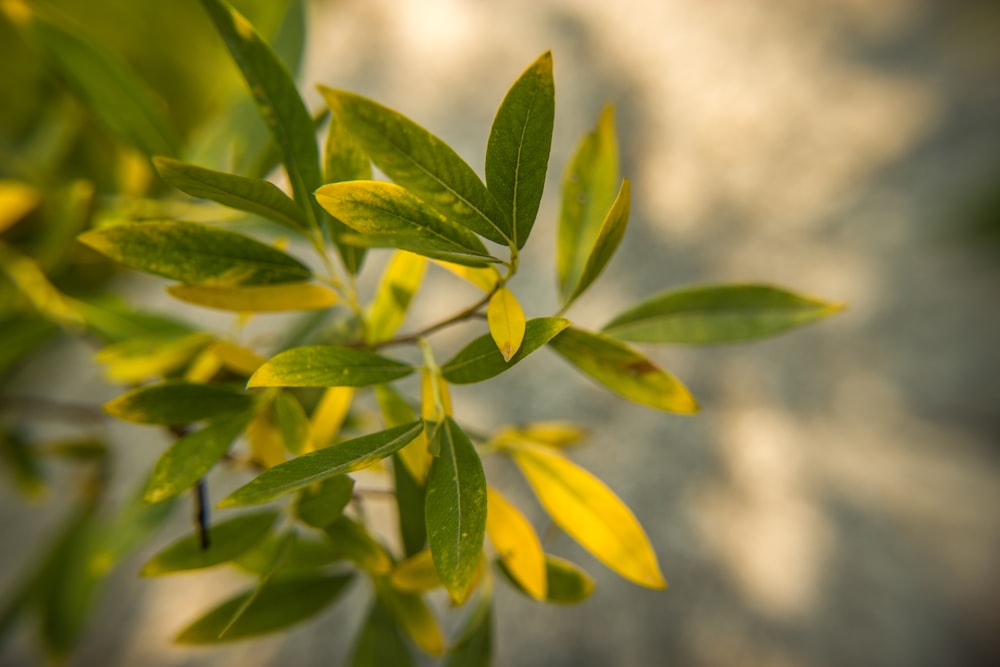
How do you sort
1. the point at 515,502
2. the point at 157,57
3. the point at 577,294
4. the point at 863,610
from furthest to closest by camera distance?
the point at 157,57
the point at 515,502
the point at 863,610
the point at 577,294

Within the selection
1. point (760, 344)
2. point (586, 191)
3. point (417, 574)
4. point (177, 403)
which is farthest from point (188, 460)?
point (760, 344)

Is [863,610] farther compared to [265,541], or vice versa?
[863,610]

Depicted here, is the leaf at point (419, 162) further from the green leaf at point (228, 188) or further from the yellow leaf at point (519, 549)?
the yellow leaf at point (519, 549)

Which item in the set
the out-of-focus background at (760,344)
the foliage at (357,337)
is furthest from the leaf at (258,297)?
the out-of-focus background at (760,344)

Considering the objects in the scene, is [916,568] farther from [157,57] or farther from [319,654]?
[157,57]

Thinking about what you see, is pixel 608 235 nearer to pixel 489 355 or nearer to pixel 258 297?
pixel 489 355

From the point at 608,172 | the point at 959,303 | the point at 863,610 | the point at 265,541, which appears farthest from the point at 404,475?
the point at 959,303

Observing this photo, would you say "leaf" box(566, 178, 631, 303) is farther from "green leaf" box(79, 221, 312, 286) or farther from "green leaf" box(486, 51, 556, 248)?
"green leaf" box(79, 221, 312, 286)
